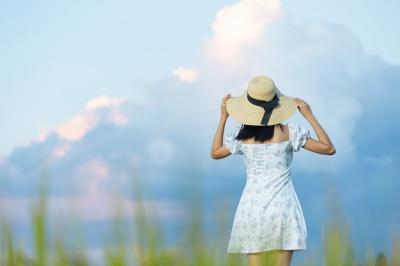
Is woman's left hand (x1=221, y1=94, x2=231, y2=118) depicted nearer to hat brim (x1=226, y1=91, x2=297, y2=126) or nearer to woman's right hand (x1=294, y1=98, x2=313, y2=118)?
hat brim (x1=226, y1=91, x2=297, y2=126)

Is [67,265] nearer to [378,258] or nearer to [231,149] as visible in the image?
[378,258]

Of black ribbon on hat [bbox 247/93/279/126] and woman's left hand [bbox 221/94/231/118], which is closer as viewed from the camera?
black ribbon on hat [bbox 247/93/279/126]

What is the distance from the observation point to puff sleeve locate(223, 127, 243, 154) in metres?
6.41

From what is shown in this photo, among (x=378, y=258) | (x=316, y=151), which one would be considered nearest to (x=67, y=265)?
(x=378, y=258)

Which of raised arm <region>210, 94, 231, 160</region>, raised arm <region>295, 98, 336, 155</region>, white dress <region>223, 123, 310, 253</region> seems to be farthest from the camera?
raised arm <region>210, 94, 231, 160</region>

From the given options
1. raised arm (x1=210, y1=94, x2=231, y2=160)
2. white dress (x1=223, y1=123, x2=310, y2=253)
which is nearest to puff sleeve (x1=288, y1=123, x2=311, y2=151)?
white dress (x1=223, y1=123, x2=310, y2=253)

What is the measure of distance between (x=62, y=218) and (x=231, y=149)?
133 inches

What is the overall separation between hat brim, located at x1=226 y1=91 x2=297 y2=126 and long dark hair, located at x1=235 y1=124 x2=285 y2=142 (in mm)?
73

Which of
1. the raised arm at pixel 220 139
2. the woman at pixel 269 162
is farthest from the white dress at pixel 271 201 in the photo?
the raised arm at pixel 220 139

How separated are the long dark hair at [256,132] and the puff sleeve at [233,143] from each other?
0.05 metres

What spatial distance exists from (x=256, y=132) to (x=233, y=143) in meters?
0.23

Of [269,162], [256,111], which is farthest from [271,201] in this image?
[256,111]

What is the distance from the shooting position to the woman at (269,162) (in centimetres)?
611

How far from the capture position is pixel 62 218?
10.5 ft
